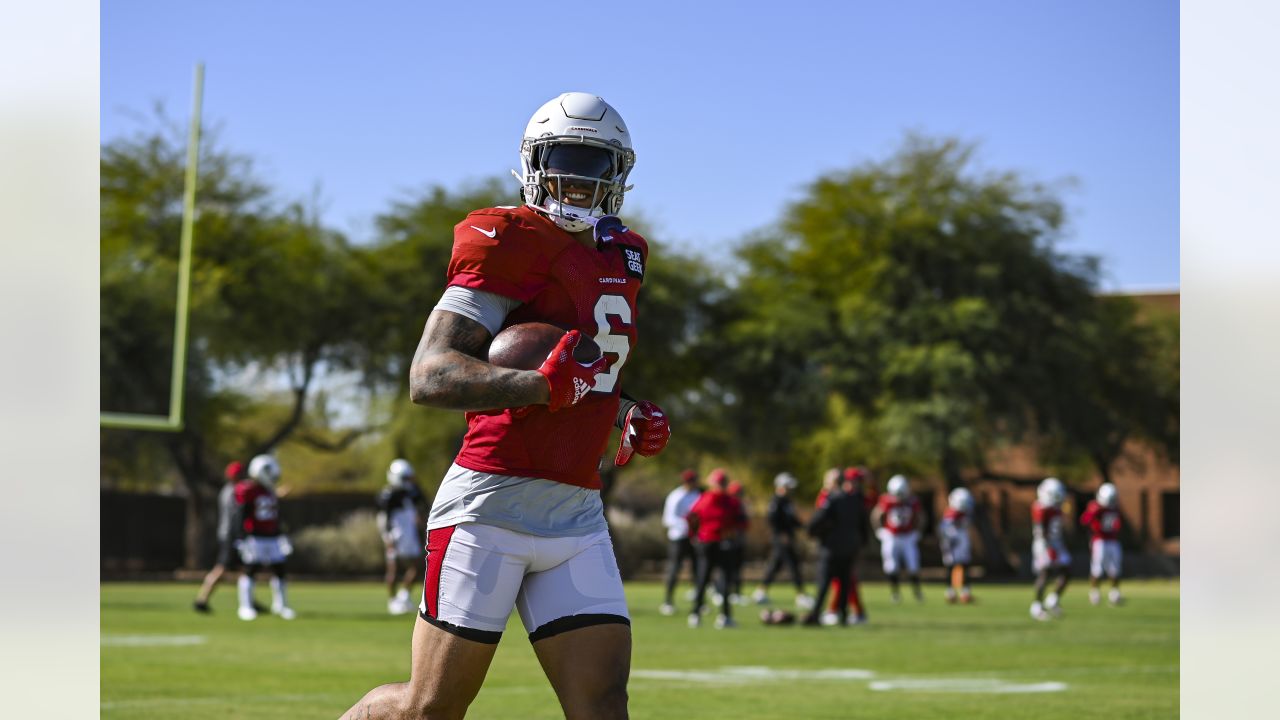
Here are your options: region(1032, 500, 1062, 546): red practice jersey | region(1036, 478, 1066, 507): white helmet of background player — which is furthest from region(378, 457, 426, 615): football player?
region(1036, 478, 1066, 507): white helmet of background player

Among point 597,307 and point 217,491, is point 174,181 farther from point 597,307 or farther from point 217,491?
point 597,307

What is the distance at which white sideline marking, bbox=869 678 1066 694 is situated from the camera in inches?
457

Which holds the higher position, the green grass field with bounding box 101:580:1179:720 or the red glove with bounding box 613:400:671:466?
the red glove with bounding box 613:400:671:466

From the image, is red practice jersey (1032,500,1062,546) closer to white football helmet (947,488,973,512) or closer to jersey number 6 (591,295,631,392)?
white football helmet (947,488,973,512)

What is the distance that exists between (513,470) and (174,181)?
38.2 m

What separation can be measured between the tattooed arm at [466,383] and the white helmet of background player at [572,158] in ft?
2.00

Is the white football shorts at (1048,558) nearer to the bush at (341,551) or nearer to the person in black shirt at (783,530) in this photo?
the person in black shirt at (783,530)

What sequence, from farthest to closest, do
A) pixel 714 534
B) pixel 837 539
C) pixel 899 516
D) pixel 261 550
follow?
pixel 899 516
pixel 261 550
pixel 714 534
pixel 837 539

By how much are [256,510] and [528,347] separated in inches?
677

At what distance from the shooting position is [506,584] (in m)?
4.84

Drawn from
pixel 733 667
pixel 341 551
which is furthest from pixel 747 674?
pixel 341 551

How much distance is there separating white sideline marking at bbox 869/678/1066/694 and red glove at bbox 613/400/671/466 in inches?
279

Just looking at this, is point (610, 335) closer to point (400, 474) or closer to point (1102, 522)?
point (400, 474)
